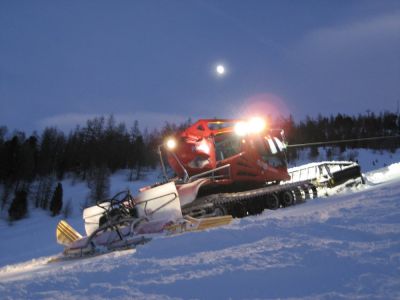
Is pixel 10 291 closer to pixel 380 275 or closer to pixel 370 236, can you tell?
pixel 380 275

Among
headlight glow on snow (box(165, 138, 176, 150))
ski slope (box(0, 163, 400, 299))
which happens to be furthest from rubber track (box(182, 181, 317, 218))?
ski slope (box(0, 163, 400, 299))

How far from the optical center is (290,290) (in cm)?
321

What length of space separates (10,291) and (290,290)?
267 cm

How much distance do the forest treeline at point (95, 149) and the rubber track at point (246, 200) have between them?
3771cm

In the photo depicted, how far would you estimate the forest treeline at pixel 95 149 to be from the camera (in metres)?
55.5

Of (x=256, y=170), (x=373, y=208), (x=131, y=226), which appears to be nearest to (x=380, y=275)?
(x=373, y=208)

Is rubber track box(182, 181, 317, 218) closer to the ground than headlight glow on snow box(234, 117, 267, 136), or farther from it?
closer to the ground

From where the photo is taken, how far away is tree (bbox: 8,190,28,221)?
1823 inches

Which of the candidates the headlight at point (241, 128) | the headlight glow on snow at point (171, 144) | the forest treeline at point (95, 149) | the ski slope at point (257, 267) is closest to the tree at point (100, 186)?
the forest treeline at point (95, 149)

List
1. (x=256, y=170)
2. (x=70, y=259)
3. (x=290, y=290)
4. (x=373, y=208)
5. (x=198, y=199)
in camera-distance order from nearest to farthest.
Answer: (x=290, y=290), (x=373, y=208), (x=70, y=259), (x=198, y=199), (x=256, y=170)

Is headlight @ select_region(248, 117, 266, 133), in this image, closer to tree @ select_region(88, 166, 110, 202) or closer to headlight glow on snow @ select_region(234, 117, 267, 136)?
headlight glow on snow @ select_region(234, 117, 267, 136)

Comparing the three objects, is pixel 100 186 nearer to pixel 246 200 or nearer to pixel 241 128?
pixel 241 128

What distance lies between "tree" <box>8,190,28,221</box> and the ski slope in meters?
46.5

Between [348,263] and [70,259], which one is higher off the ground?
[348,263]
